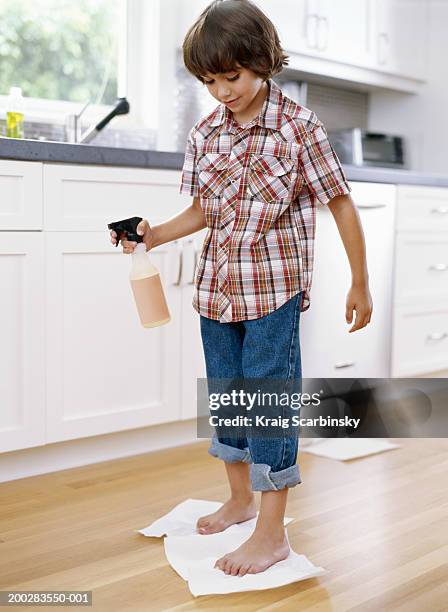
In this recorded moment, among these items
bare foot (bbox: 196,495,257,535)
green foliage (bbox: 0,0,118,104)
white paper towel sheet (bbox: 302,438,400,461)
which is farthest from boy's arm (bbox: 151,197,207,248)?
green foliage (bbox: 0,0,118,104)

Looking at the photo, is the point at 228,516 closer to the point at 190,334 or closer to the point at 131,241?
the point at 131,241

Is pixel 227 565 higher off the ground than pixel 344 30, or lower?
lower

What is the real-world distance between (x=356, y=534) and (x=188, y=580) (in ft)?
1.47

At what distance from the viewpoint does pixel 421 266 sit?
3.18 meters

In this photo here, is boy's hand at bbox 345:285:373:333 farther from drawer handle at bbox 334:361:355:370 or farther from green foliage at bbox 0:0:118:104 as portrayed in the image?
green foliage at bbox 0:0:118:104

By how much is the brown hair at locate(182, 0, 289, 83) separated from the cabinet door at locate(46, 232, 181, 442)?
31.0 inches

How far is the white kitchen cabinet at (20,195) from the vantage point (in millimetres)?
1986

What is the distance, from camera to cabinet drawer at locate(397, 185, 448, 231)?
304cm

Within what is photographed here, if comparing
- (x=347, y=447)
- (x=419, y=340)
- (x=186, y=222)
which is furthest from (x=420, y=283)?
(x=186, y=222)

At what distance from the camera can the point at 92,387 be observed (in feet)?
7.25

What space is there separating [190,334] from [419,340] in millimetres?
1180

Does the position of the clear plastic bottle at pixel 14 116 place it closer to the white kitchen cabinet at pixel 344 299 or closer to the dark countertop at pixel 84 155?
the dark countertop at pixel 84 155

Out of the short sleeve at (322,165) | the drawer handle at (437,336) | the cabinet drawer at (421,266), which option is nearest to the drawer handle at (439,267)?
the cabinet drawer at (421,266)

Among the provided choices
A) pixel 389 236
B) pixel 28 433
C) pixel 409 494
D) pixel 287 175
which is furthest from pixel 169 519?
pixel 389 236
